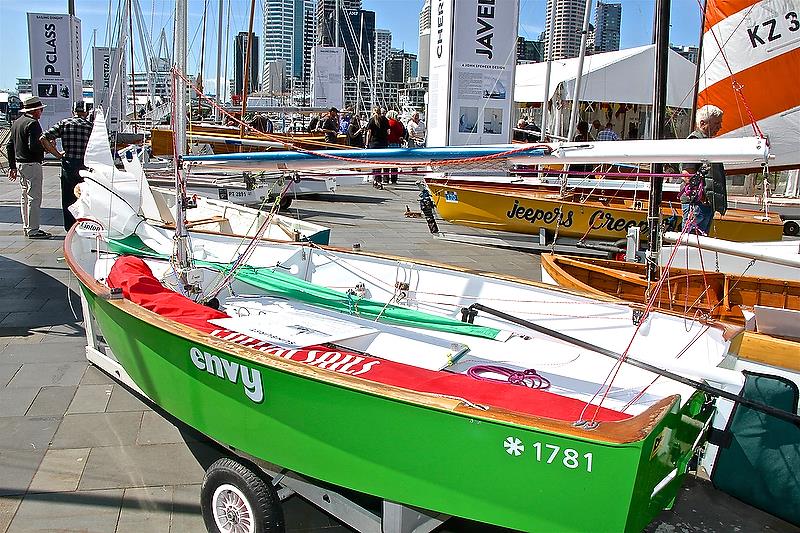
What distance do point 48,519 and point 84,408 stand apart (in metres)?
1.24

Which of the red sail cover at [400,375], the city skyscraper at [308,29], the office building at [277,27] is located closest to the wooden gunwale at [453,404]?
the red sail cover at [400,375]

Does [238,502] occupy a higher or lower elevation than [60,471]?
higher

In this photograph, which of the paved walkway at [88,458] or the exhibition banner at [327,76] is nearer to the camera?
the paved walkway at [88,458]

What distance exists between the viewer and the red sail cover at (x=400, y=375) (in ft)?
9.70

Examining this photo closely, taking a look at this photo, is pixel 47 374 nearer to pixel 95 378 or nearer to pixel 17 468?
pixel 95 378

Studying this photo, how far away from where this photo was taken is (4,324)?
5730 mm

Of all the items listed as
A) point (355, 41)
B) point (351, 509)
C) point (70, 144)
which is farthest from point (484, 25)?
point (355, 41)

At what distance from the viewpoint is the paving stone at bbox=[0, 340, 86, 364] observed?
197 inches

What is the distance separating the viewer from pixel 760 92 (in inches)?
246

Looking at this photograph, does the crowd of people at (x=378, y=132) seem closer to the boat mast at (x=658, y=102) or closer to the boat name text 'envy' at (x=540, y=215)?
the boat name text 'envy' at (x=540, y=215)

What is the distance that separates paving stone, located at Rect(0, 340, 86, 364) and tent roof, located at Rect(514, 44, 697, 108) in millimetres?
13513

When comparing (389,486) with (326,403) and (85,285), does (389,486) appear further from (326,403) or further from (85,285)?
(85,285)

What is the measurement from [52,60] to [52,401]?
1622 centimetres

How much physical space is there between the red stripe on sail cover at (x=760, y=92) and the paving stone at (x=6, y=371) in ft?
19.8
